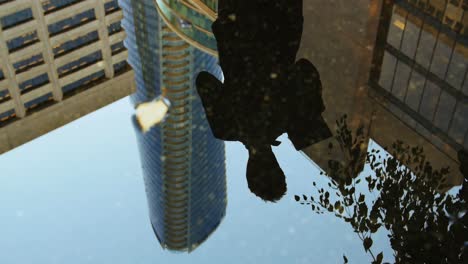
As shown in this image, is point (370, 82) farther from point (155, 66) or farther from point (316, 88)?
point (155, 66)

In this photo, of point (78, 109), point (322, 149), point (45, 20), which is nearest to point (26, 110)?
point (78, 109)

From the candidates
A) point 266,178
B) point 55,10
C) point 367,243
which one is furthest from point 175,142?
point 266,178

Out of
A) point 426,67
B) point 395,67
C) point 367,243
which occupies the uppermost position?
point 367,243

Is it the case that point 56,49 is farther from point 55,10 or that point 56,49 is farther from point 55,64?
point 55,10

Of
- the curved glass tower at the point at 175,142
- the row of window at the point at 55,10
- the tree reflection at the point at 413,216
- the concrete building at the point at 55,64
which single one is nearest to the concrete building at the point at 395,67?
the tree reflection at the point at 413,216

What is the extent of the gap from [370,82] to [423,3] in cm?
290

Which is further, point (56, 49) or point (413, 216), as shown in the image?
point (56, 49)

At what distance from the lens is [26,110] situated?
48125 mm

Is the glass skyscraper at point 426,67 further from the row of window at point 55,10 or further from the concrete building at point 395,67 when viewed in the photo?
the row of window at point 55,10

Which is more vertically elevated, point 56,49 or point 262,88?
point 262,88

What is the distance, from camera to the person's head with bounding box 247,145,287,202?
21.4ft

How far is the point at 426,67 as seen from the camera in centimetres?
1792

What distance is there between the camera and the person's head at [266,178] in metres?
6.53

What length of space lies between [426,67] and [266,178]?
42.3ft
